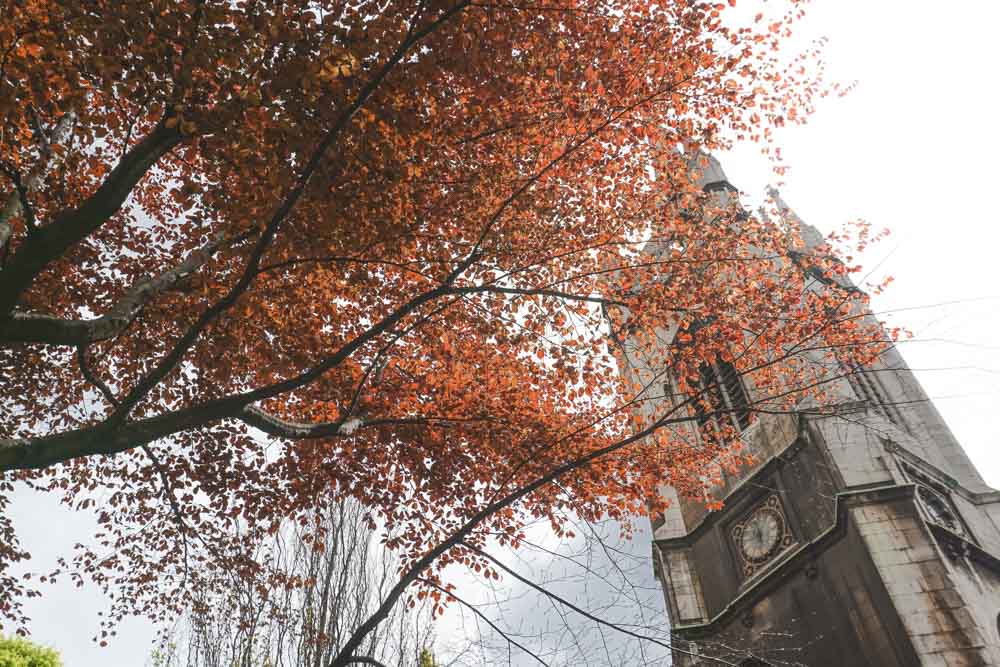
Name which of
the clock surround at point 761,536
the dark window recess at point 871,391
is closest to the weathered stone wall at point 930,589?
the clock surround at point 761,536

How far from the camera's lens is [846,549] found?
36.2 feet

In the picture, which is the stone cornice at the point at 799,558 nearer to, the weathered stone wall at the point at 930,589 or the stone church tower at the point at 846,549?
the stone church tower at the point at 846,549

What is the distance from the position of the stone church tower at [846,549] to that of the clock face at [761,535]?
0.03m

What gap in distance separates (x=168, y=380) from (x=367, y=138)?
210 inches

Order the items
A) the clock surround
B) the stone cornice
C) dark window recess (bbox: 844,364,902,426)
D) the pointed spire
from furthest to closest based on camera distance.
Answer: the pointed spire
dark window recess (bbox: 844,364,902,426)
the clock surround
the stone cornice

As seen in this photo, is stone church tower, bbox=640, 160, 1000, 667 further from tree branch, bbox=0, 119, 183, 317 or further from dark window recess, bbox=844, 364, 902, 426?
tree branch, bbox=0, 119, 183, 317

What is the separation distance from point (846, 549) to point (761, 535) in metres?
2.48

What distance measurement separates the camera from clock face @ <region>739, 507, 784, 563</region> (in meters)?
13.0

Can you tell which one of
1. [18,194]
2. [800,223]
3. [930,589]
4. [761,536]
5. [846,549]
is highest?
[800,223]

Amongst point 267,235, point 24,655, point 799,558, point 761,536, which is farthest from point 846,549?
point 24,655

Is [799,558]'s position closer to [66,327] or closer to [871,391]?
[871,391]

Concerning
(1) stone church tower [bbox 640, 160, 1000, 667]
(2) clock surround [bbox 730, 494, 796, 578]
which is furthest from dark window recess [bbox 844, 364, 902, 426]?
(2) clock surround [bbox 730, 494, 796, 578]

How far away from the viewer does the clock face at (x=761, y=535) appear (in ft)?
42.7

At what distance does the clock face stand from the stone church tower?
34mm
